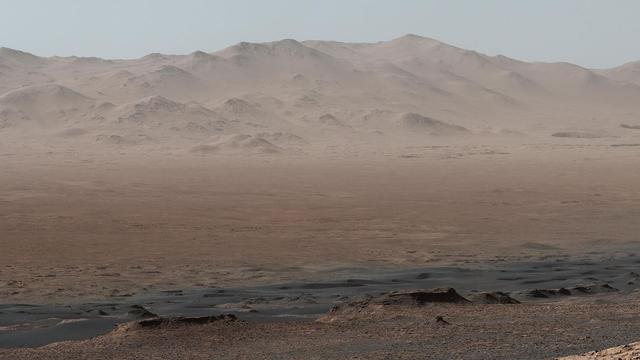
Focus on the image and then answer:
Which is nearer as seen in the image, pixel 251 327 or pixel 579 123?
pixel 251 327

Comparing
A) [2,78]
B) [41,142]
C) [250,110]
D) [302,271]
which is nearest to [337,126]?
[250,110]

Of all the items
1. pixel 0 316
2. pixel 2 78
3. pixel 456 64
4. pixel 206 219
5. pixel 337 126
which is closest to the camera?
pixel 0 316

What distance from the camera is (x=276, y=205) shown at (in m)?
24.2

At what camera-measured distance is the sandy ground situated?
47.1 ft

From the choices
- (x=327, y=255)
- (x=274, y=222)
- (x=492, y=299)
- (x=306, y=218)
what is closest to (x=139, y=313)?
(x=492, y=299)

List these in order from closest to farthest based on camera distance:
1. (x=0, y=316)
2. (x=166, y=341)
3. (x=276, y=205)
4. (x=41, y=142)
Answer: (x=166, y=341)
(x=0, y=316)
(x=276, y=205)
(x=41, y=142)

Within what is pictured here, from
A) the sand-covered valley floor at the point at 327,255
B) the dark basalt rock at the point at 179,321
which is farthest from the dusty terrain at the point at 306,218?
the dark basalt rock at the point at 179,321

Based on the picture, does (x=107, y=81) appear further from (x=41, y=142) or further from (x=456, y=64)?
(x=456, y=64)

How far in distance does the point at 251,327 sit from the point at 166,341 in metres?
0.99

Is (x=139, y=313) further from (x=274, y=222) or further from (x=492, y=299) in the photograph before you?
(x=274, y=222)

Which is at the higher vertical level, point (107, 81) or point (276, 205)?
point (107, 81)

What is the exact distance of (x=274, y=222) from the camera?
20391 mm

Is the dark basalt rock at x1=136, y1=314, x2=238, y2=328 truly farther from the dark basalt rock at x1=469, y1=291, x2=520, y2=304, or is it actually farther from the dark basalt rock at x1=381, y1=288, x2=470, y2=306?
the dark basalt rock at x1=469, y1=291, x2=520, y2=304

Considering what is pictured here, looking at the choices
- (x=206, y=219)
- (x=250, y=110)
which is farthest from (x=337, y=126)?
(x=206, y=219)
